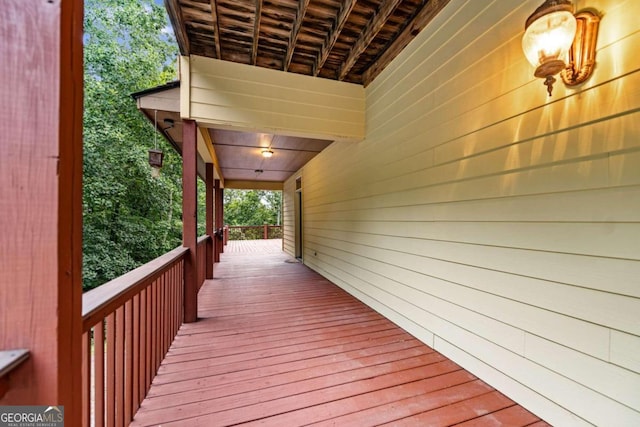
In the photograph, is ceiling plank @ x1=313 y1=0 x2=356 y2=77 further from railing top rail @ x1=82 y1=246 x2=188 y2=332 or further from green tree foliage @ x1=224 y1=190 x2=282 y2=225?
green tree foliage @ x1=224 y1=190 x2=282 y2=225

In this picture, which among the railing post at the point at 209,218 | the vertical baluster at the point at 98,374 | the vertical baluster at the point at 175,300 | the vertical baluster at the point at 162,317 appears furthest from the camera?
the railing post at the point at 209,218

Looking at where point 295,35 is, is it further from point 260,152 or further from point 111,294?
point 260,152

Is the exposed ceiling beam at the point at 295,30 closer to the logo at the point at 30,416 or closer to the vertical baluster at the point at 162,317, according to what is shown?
the vertical baluster at the point at 162,317

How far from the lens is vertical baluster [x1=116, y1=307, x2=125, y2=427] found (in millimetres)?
1444

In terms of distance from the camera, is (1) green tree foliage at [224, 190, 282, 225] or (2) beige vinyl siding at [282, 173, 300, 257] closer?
(2) beige vinyl siding at [282, 173, 300, 257]

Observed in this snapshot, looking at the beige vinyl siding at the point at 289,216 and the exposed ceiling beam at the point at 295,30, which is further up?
the exposed ceiling beam at the point at 295,30

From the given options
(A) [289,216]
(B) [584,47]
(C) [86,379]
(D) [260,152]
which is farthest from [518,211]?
(A) [289,216]

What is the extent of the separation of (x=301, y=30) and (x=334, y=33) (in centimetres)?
35

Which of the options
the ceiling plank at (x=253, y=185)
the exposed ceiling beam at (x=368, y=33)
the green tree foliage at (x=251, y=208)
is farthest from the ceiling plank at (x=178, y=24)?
the green tree foliage at (x=251, y=208)

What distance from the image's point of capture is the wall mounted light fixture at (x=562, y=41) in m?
1.32

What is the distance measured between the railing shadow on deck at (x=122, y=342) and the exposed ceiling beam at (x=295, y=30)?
245cm

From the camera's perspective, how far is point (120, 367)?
1469mm

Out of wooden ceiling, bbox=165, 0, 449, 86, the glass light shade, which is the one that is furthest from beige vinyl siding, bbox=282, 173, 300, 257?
the glass light shade

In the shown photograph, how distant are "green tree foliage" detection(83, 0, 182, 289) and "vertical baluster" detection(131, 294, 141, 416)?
7.91 m
